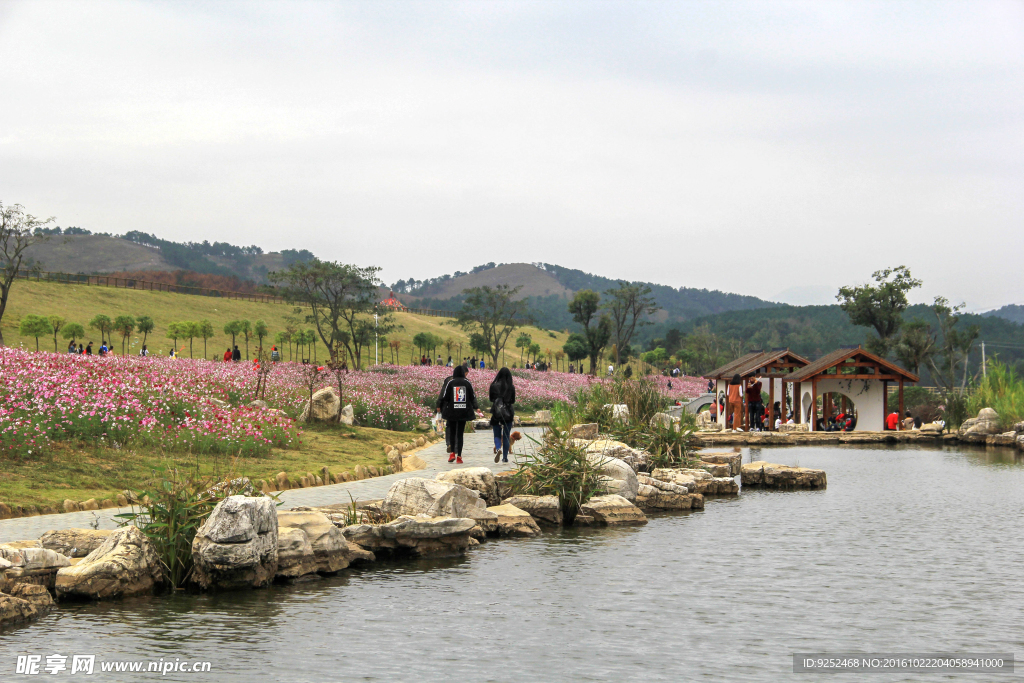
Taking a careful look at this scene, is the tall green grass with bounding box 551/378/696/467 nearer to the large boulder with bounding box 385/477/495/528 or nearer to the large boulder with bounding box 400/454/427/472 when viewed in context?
the large boulder with bounding box 400/454/427/472

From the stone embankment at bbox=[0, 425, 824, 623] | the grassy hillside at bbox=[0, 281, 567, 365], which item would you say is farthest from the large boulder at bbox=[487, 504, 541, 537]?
the grassy hillside at bbox=[0, 281, 567, 365]

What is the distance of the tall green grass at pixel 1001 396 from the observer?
1244 inches

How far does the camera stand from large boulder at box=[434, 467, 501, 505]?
13.5 metres

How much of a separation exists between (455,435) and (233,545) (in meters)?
8.63

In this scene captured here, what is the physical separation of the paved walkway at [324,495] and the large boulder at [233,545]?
1181 mm

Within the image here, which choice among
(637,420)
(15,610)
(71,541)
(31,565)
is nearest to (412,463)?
(637,420)

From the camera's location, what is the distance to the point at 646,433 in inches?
786

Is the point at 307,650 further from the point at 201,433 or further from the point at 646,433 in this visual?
→ the point at 646,433

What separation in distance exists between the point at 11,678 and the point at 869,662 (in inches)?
268

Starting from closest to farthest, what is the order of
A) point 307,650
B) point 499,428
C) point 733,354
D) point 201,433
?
point 307,650 < point 201,433 < point 499,428 < point 733,354

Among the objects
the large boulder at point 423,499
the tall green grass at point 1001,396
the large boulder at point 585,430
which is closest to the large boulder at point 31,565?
the large boulder at point 423,499

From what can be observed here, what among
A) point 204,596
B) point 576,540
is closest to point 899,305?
point 576,540

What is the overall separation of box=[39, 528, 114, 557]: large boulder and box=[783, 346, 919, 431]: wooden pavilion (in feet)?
98.8

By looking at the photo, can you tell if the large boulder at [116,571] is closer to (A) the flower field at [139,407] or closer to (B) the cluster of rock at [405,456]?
(A) the flower field at [139,407]
